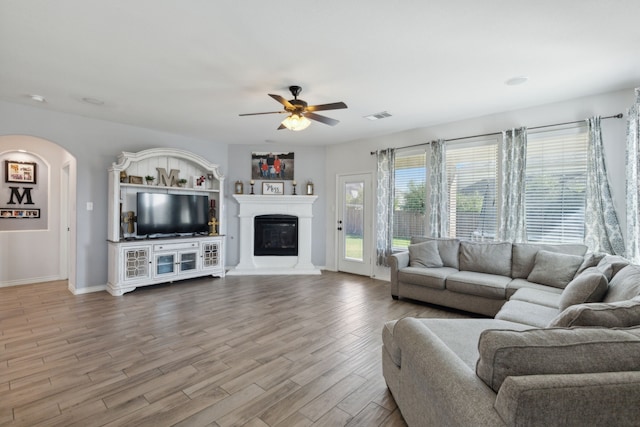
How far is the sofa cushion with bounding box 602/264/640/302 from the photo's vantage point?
6.77 feet

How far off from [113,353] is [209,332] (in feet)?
2.83

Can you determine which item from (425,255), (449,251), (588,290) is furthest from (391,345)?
(449,251)

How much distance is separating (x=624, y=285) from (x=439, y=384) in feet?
6.25

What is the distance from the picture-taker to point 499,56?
9.37 ft

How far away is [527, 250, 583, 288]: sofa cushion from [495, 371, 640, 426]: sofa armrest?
2.86 meters

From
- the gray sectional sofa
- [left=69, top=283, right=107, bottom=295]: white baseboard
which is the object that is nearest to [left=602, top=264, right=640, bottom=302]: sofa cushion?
the gray sectional sofa

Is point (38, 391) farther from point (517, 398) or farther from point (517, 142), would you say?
point (517, 142)

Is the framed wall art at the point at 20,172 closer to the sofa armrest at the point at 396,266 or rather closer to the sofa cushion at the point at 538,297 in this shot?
the sofa armrest at the point at 396,266

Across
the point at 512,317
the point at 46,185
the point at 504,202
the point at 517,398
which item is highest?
the point at 46,185

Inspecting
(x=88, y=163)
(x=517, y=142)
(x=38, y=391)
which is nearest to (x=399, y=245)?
(x=517, y=142)

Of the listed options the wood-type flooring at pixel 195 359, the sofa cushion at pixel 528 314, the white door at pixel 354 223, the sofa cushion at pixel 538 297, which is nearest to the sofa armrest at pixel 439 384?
the wood-type flooring at pixel 195 359

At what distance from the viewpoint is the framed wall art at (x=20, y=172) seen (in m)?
5.12

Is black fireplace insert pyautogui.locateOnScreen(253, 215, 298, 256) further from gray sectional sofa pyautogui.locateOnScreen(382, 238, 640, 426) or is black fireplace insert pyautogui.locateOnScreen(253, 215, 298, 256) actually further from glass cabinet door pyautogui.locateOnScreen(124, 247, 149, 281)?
gray sectional sofa pyautogui.locateOnScreen(382, 238, 640, 426)

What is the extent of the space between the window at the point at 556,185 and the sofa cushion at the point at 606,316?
3049 mm
